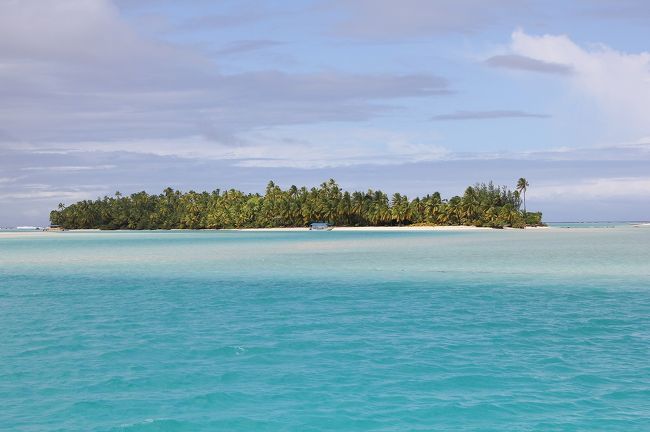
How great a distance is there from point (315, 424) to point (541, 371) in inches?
279

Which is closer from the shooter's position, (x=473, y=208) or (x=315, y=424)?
(x=315, y=424)

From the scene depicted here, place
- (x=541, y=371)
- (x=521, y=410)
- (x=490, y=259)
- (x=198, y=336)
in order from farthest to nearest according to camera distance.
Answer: (x=490, y=259) < (x=198, y=336) < (x=541, y=371) < (x=521, y=410)

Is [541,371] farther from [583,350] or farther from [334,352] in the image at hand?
[334,352]

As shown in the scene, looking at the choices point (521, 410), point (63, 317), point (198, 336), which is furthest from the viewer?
point (63, 317)

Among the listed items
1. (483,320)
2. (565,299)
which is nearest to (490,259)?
(565,299)

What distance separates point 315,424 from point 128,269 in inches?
1878

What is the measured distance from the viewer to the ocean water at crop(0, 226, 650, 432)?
48.8ft

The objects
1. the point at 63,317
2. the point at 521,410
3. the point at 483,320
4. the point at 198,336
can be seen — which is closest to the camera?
the point at 521,410

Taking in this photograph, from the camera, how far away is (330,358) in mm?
20203

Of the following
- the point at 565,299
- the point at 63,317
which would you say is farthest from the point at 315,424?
the point at 565,299

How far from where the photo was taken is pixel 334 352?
68.9 feet

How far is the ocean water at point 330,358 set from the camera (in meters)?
14.9

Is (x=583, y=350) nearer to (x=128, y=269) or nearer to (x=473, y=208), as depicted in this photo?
(x=128, y=269)

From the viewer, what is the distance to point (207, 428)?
560 inches
